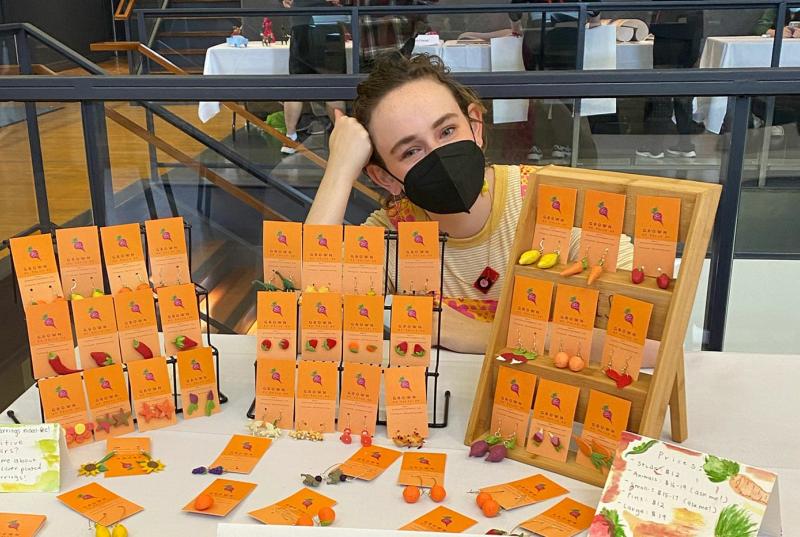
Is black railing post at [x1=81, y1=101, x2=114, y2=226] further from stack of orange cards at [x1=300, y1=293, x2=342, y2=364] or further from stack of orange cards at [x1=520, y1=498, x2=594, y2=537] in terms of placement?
stack of orange cards at [x1=520, y1=498, x2=594, y2=537]

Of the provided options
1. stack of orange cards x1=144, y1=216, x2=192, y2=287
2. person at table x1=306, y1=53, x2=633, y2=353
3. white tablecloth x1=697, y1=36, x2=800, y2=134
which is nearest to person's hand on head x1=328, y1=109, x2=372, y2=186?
person at table x1=306, y1=53, x2=633, y2=353

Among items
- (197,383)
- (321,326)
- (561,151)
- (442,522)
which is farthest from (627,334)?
(561,151)

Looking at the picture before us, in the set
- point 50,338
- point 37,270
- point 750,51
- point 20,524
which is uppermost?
point 750,51

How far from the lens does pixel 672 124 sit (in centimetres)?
241

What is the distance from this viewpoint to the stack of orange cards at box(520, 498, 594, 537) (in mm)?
1067

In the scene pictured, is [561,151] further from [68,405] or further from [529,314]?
[68,405]

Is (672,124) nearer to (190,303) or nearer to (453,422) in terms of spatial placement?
(453,422)

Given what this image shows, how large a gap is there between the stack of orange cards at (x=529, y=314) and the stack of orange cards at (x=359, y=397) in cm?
24

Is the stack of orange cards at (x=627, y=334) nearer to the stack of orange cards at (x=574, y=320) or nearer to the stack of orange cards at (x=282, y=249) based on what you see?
the stack of orange cards at (x=574, y=320)

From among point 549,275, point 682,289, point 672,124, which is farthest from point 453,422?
point 672,124

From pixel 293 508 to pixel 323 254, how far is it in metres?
0.43

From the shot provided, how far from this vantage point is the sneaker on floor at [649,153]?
2.65 metres

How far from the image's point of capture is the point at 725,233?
6.46ft

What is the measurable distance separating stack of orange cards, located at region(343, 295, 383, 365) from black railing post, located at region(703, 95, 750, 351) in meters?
1.03
